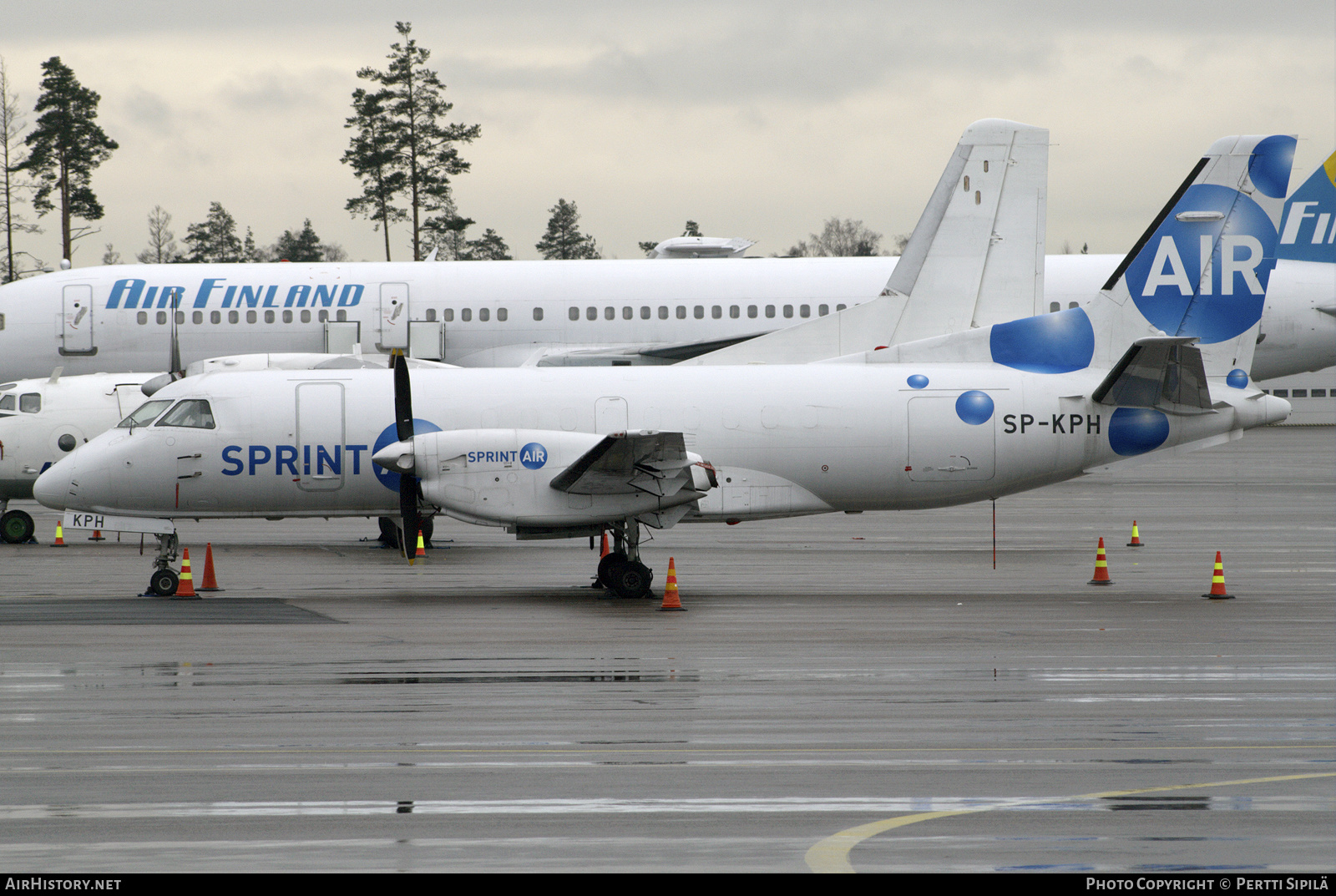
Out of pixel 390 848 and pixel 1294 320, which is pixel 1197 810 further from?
pixel 1294 320

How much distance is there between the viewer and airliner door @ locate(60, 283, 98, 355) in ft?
107

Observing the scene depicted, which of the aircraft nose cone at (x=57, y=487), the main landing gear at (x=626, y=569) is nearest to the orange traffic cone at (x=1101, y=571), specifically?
the main landing gear at (x=626, y=569)

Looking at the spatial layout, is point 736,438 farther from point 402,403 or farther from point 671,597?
point 402,403

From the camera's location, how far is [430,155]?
79.6 meters

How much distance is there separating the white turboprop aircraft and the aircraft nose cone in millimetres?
27

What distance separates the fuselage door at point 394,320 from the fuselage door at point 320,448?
13382 millimetres

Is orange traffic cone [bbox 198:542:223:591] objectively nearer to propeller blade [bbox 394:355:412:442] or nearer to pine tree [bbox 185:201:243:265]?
propeller blade [bbox 394:355:412:442]

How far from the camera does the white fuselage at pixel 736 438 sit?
1905 cm

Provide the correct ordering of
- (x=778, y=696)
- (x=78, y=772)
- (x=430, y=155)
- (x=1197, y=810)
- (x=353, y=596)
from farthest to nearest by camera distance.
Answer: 1. (x=430, y=155)
2. (x=353, y=596)
3. (x=778, y=696)
4. (x=78, y=772)
5. (x=1197, y=810)

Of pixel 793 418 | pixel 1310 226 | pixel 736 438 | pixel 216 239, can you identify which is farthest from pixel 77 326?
pixel 216 239

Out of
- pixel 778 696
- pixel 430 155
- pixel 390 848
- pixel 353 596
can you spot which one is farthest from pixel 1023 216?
pixel 430 155

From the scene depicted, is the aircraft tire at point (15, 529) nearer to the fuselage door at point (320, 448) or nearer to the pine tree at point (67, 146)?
the fuselage door at point (320, 448)

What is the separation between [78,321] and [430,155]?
49140mm

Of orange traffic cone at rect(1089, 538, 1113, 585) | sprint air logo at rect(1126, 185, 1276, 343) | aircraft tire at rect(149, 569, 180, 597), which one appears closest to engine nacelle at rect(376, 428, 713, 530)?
aircraft tire at rect(149, 569, 180, 597)
